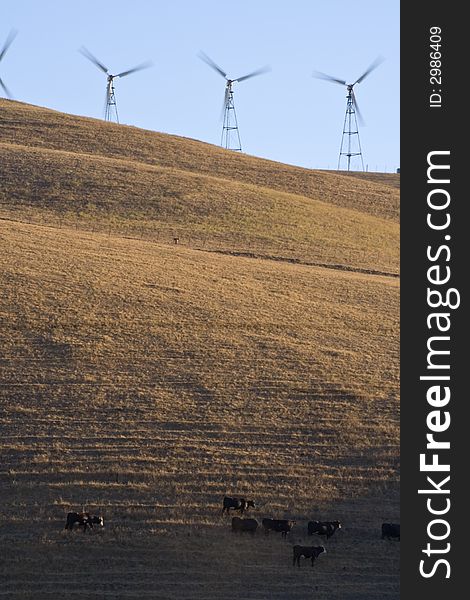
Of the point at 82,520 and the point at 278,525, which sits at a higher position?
the point at 278,525

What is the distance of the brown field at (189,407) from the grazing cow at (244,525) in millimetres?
296

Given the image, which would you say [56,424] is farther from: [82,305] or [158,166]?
[158,166]

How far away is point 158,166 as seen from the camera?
8506cm

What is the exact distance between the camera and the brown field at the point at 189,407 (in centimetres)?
2678

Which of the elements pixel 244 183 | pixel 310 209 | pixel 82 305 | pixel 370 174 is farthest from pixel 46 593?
pixel 370 174

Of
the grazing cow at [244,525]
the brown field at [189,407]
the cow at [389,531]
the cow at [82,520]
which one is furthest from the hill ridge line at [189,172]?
the cow at [82,520]

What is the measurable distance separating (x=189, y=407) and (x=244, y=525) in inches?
295

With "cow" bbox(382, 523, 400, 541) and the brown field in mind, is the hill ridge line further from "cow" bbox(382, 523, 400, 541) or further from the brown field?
"cow" bbox(382, 523, 400, 541)

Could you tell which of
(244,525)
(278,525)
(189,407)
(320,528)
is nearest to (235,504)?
(244,525)

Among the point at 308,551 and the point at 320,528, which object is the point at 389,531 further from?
the point at 308,551

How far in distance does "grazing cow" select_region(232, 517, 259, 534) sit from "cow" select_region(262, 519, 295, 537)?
25cm

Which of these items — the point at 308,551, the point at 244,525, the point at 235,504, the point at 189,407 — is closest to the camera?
the point at 308,551

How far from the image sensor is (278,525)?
28016mm

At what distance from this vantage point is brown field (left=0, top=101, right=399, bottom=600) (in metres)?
26.8
